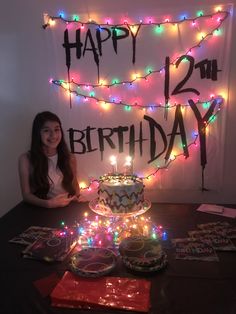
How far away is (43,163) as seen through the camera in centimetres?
249

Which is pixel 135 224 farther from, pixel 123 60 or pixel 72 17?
pixel 72 17

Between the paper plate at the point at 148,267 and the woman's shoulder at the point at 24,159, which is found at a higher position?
the woman's shoulder at the point at 24,159

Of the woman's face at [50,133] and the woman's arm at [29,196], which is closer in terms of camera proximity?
the woman's arm at [29,196]

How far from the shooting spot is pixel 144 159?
8.66ft

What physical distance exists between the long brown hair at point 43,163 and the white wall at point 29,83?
0.25 m

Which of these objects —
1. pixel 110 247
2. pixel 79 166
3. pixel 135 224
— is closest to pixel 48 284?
pixel 110 247

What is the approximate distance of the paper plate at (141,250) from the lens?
1.44 m

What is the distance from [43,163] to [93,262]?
118 centimetres

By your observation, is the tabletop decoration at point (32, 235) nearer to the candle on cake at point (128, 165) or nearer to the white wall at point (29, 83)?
the candle on cake at point (128, 165)

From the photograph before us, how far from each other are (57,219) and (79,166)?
0.78m

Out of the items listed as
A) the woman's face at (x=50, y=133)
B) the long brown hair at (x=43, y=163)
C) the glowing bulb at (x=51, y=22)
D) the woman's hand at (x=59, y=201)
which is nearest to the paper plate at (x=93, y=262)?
the woman's hand at (x=59, y=201)

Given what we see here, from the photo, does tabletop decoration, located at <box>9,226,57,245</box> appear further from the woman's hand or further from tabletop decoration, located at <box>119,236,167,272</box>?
tabletop decoration, located at <box>119,236,167,272</box>

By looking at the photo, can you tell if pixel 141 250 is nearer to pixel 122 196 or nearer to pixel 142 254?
pixel 142 254

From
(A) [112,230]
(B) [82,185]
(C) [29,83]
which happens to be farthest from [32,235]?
(C) [29,83]
